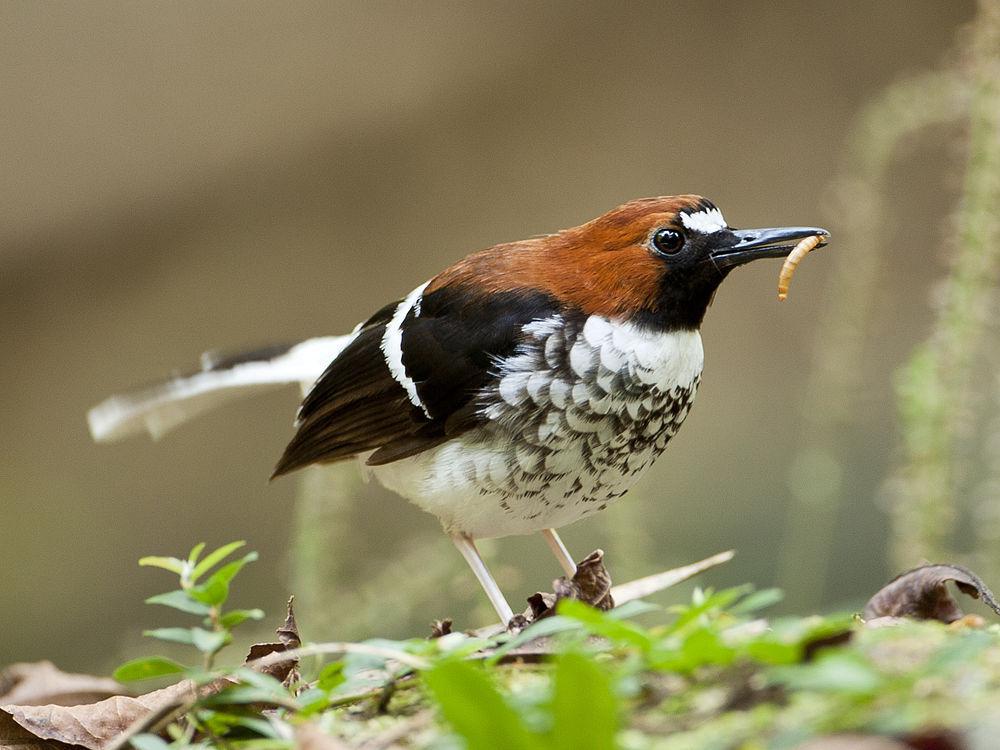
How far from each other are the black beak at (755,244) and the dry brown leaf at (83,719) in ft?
5.01

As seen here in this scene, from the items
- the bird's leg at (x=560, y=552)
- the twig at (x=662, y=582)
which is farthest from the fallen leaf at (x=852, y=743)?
the bird's leg at (x=560, y=552)

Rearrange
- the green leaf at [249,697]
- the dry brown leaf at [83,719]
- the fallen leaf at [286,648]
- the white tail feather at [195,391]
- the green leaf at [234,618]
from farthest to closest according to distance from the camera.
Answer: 1. the white tail feather at [195,391]
2. the fallen leaf at [286,648]
3. the dry brown leaf at [83,719]
4. the green leaf at [234,618]
5. the green leaf at [249,697]

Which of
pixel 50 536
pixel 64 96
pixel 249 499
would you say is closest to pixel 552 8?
pixel 64 96

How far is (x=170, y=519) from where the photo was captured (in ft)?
26.5

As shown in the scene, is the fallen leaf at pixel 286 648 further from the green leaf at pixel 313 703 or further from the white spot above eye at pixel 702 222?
the white spot above eye at pixel 702 222

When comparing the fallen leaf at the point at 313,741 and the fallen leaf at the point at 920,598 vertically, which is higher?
the fallen leaf at the point at 313,741

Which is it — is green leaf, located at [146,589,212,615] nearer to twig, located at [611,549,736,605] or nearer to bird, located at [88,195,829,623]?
bird, located at [88,195,829,623]

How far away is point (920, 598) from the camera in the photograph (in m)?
2.54

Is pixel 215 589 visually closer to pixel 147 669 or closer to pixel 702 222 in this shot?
pixel 147 669

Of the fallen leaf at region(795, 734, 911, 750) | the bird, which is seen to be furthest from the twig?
the fallen leaf at region(795, 734, 911, 750)

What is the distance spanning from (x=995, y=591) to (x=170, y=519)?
5.71m

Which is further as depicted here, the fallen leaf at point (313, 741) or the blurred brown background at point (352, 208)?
the blurred brown background at point (352, 208)

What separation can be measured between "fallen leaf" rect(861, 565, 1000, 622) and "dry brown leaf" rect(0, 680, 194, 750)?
1360 mm

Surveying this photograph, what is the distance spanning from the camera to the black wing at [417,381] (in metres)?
3.04
